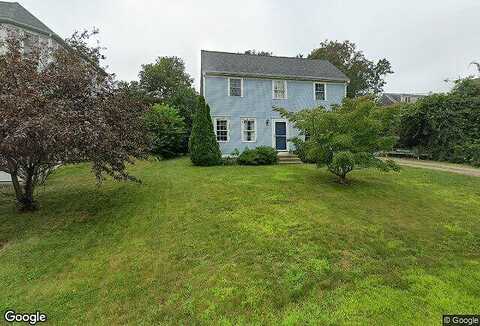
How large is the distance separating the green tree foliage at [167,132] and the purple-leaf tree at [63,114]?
844 cm

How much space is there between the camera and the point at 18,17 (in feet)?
52.2

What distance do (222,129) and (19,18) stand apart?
1220 centimetres

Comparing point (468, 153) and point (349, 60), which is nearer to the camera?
point (468, 153)

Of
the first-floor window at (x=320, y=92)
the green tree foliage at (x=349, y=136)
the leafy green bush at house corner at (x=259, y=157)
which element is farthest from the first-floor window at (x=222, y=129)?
the green tree foliage at (x=349, y=136)

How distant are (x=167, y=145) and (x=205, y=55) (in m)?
6.51

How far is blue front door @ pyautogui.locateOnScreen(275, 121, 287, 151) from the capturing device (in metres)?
19.0

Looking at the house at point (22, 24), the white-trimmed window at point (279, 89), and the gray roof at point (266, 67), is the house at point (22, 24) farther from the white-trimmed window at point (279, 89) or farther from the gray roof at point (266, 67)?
the white-trimmed window at point (279, 89)

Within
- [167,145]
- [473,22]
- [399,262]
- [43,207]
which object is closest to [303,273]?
[399,262]

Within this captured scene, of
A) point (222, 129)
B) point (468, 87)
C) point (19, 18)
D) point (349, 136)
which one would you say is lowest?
point (349, 136)

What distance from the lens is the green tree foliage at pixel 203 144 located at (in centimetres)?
1430

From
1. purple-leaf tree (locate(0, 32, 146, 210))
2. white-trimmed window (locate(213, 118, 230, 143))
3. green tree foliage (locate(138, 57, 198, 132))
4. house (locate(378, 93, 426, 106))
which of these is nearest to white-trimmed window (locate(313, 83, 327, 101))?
white-trimmed window (locate(213, 118, 230, 143))

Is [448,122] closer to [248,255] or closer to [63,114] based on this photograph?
[248,255]

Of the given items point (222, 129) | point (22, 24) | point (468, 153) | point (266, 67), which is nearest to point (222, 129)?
point (222, 129)

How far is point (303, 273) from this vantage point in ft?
16.0
